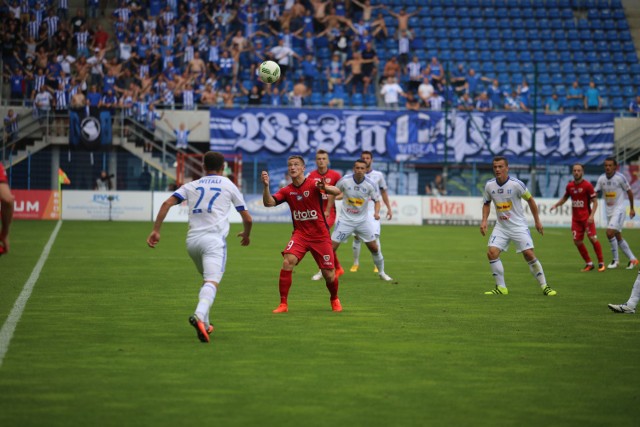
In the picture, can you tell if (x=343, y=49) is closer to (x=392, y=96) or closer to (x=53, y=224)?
(x=392, y=96)

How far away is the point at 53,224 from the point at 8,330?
Result: 952 inches

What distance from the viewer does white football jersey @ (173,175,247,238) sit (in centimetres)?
1059

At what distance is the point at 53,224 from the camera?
3441 centimetres

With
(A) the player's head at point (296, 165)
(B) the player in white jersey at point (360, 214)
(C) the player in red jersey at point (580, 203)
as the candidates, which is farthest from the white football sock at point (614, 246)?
(A) the player's head at point (296, 165)

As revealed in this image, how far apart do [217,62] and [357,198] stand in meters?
24.5

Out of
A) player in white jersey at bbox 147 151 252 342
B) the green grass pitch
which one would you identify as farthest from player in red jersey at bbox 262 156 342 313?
player in white jersey at bbox 147 151 252 342

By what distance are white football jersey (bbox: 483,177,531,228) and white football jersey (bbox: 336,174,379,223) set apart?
107 inches

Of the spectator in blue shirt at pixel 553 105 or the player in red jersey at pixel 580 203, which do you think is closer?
the player in red jersey at pixel 580 203

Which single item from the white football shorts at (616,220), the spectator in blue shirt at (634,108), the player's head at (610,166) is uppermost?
the spectator in blue shirt at (634,108)

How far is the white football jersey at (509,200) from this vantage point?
1589 centimetres

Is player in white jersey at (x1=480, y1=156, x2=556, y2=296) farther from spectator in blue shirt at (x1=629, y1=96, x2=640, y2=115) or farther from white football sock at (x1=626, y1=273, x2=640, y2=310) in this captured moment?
spectator in blue shirt at (x1=629, y1=96, x2=640, y2=115)

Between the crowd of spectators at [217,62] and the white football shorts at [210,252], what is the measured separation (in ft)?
98.1

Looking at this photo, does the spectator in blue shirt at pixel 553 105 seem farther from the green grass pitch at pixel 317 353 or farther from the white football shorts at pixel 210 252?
the white football shorts at pixel 210 252

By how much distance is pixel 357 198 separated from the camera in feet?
59.4
